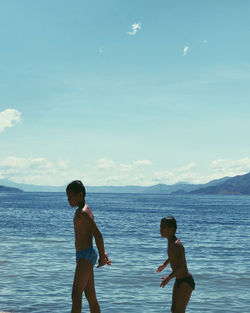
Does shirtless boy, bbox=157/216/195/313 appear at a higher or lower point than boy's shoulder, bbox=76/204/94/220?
lower

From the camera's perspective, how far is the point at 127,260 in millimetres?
21828

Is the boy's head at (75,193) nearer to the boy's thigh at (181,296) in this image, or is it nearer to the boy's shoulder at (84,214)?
the boy's shoulder at (84,214)

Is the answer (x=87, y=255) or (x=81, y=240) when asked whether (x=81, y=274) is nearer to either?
(x=87, y=255)

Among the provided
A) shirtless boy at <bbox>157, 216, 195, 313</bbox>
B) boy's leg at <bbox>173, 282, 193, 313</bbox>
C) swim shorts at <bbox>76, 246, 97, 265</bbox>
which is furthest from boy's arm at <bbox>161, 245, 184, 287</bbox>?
swim shorts at <bbox>76, 246, 97, 265</bbox>

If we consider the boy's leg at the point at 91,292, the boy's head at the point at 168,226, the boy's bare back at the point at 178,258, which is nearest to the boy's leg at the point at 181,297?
the boy's bare back at the point at 178,258

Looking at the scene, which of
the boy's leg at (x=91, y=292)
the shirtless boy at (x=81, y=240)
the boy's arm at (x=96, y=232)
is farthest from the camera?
the boy's leg at (x=91, y=292)

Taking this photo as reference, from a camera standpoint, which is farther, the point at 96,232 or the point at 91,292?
the point at 91,292

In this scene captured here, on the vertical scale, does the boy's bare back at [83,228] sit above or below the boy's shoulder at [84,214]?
below

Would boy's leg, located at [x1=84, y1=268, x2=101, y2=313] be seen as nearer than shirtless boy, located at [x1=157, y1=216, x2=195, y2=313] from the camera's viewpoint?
No

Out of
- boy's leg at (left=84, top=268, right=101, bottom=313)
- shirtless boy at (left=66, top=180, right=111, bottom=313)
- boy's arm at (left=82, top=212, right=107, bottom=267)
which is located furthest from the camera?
boy's leg at (left=84, top=268, right=101, bottom=313)

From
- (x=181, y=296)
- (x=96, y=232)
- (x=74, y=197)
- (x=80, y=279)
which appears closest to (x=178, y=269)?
(x=181, y=296)

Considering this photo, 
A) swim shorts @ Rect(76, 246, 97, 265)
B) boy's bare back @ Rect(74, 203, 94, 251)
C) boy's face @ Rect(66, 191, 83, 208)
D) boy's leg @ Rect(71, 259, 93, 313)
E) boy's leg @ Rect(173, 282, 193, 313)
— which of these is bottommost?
boy's leg @ Rect(173, 282, 193, 313)

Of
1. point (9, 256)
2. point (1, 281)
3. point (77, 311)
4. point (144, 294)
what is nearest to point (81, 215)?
point (77, 311)

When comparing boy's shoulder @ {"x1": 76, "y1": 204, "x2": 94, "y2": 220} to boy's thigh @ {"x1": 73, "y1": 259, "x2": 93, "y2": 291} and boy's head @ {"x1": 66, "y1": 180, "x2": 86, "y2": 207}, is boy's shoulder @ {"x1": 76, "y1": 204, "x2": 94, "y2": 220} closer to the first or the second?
boy's head @ {"x1": 66, "y1": 180, "x2": 86, "y2": 207}
